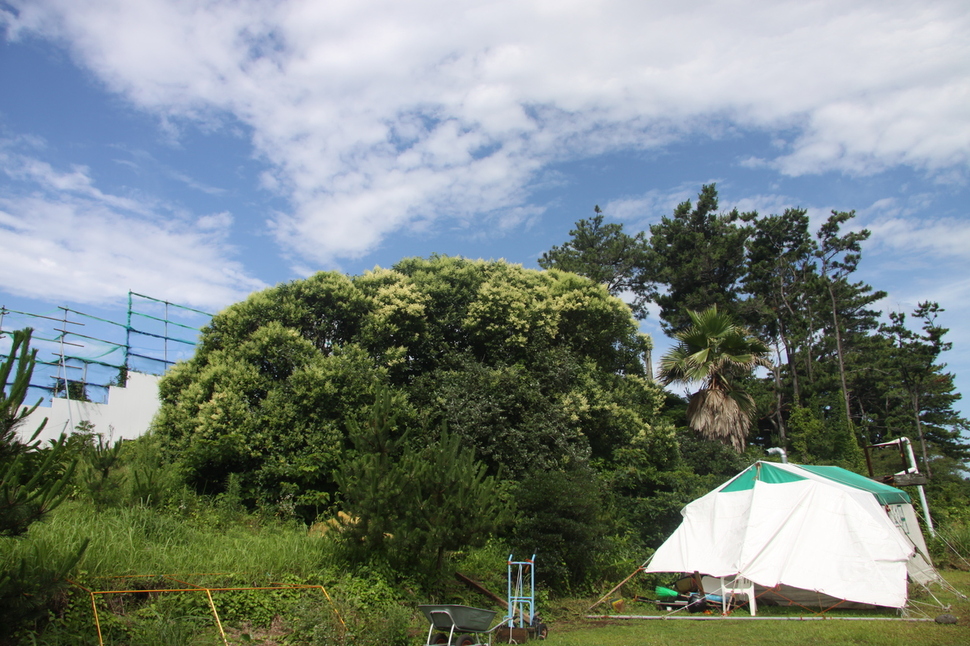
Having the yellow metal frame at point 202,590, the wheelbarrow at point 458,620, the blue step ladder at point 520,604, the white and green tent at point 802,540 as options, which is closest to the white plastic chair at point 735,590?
the white and green tent at point 802,540

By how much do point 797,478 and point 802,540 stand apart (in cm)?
138

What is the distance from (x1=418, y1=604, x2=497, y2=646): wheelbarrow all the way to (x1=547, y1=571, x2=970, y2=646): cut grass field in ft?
5.85

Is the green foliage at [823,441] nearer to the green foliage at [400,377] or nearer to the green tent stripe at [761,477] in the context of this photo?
the green foliage at [400,377]

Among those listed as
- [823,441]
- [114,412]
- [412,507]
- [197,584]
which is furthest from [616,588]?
[823,441]

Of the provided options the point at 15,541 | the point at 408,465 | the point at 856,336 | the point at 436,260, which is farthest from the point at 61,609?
the point at 856,336

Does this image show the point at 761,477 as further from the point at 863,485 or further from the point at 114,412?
the point at 114,412

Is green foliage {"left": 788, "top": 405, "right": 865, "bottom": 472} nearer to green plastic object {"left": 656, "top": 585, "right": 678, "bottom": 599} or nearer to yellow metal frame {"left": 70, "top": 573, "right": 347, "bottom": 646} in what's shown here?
green plastic object {"left": 656, "top": 585, "right": 678, "bottom": 599}

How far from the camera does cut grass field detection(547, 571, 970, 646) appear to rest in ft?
27.3

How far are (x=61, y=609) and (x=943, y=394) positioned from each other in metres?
42.5

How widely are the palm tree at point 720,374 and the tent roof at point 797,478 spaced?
20.6ft

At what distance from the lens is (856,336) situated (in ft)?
121

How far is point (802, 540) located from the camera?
11.8 m

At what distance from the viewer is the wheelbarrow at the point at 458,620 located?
7.21 metres

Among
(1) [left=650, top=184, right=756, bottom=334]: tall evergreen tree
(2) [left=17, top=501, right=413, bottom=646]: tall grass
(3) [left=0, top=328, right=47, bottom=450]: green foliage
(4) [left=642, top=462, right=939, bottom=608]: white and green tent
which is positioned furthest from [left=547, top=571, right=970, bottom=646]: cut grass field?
(1) [left=650, top=184, right=756, bottom=334]: tall evergreen tree
